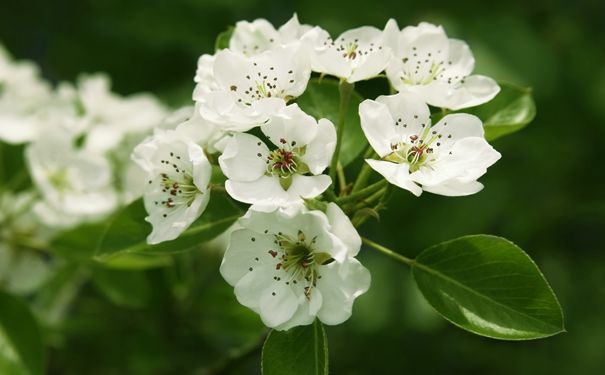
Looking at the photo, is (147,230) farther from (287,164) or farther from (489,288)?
(489,288)

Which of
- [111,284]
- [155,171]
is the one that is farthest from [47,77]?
[155,171]

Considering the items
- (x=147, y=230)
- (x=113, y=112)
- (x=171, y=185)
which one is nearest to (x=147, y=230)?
(x=147, y=230)

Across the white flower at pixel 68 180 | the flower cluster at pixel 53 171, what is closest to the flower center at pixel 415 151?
the flower cluster at pixel 53 171

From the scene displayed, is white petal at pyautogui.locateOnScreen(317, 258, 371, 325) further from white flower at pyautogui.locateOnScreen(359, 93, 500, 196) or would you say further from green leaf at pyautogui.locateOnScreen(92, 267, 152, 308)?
green leaf at pyautogui.locateOnScreen(92, 267, 152, 308)

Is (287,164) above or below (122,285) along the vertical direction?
above

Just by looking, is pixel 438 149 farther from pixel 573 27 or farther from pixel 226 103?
pixel 573 27
